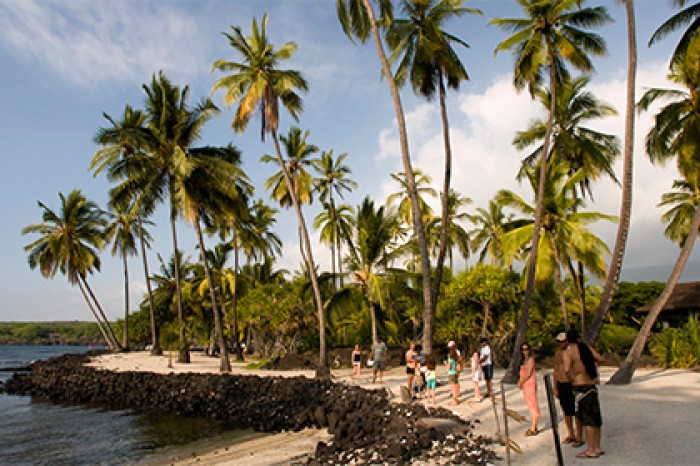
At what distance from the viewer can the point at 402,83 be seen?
1839 cm

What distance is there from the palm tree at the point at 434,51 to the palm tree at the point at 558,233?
512cm

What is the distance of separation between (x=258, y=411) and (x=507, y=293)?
12.1 metres

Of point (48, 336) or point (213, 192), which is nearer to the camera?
point (213, 192)

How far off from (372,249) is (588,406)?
16751mm

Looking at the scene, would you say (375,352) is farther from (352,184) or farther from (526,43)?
(352,184)

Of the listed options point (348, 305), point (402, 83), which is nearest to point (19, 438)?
point (348, 305)

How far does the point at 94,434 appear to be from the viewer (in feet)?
51.4

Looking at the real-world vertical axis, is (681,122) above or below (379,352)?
above

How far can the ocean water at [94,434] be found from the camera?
12.9 metres

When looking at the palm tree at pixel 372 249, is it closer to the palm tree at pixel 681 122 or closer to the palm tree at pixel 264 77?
the palm tree at pixel 264 77

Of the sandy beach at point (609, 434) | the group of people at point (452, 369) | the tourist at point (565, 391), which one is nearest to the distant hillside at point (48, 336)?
the sandy beach at point (609, 434)

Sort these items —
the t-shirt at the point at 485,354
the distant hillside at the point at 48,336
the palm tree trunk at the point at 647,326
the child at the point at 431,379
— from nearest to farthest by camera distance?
the child at the point at 431,379 → the t-shirt at the point at 485,354 → the palm tree trunk at the point at 647,326 → the distant hillside at the point at 48,336

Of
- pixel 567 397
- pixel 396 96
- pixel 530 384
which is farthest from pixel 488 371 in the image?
pixel 396 96

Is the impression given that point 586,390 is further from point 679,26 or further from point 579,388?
point 679,26
